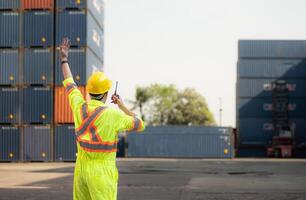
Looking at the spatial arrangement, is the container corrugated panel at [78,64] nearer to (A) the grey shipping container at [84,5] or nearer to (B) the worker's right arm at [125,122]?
(A) the grey shipping container at [84,5]

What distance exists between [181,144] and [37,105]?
690 inches

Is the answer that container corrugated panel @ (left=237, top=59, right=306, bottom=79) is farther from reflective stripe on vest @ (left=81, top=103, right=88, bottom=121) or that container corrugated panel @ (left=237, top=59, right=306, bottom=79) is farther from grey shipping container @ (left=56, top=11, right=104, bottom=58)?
reflective stripe on vest @ (left=81, top=103, right=88, bottom=121)

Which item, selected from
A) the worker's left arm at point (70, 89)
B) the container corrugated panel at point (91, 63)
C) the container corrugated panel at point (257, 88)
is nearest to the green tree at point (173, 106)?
the container corrugated panel at point (257, 88)

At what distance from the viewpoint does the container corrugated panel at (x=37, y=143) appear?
30547 mm

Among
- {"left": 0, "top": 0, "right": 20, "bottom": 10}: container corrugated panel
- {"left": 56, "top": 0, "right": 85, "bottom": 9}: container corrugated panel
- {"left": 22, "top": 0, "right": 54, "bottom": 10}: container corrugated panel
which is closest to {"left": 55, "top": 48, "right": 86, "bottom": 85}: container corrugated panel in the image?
{"left": 56, "top": 0, "right": 85, "bottom": 9}: container corrugated panel

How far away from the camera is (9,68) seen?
30672 millimetres

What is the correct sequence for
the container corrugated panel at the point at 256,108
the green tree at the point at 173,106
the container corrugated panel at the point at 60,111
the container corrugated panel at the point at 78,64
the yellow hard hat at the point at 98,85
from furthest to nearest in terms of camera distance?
the green tree at the point at 173,106 < the container corrugated panel at the point at 256,108 < the container corrugated panel at the point at 60,111 < the container corrugated panel at the point at 78,64 < the yellow hard hat at the point at 98,85

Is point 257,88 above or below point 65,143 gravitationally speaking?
above

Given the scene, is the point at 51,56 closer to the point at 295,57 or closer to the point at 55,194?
the point at 55,194

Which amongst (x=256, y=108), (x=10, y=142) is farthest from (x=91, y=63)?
Result: (x=256, y=108)

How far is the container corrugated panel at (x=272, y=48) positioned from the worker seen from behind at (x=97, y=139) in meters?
44.9

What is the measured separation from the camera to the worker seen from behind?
4.46 metres

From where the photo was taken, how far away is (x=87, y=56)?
1188 inches

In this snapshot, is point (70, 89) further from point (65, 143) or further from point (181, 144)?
point (181, 144)
